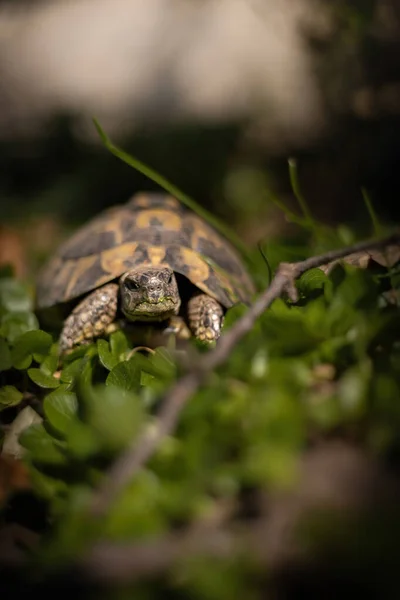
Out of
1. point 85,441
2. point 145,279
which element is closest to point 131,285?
point 145,279

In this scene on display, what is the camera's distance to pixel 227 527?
Answer: 1.47m

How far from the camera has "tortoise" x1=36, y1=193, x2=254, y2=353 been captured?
2871 millimetres

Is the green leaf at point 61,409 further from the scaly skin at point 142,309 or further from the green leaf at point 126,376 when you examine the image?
the scaly skin at point 142,309

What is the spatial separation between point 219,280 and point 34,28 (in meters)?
8.23

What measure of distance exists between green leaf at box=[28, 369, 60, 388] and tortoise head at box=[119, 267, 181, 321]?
55 cm

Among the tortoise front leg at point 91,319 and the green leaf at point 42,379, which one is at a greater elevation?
the green leaf at point 42,379

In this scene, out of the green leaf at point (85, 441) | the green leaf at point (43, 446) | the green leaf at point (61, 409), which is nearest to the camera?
the green leaf at point (85, 441)

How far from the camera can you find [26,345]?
8.23 feet

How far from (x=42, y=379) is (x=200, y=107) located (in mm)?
6641

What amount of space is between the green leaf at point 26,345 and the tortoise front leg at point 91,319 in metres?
0.34

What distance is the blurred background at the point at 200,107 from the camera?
4691 mm

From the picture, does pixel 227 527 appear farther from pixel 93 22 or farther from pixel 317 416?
pixel 93 22

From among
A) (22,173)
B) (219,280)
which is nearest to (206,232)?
(219,280)

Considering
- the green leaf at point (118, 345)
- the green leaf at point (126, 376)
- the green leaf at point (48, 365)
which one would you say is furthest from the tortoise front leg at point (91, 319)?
the green leaf at point (126, 376)
